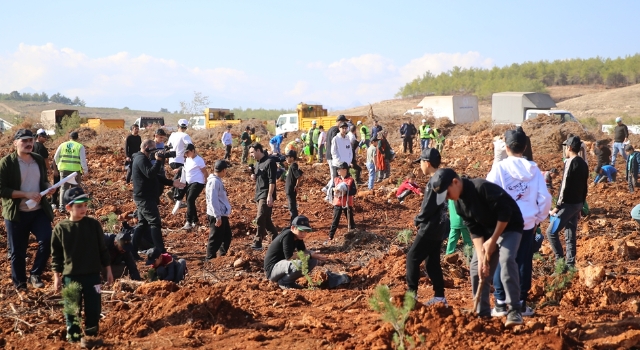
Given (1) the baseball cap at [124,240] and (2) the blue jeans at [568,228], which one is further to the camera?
(2) the blue jeans at [568,228]

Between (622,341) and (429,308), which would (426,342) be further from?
(622,341)

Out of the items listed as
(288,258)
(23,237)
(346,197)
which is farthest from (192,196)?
(23,237)

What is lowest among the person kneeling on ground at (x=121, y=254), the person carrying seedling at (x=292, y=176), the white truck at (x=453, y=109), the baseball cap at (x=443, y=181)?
the person kneeling on ground at (x=121, y=254)

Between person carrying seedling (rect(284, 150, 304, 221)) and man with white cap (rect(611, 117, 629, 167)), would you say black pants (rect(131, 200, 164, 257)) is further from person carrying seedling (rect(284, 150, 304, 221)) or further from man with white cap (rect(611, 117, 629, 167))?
man with white cap (rect(611, 117, 629, 167))

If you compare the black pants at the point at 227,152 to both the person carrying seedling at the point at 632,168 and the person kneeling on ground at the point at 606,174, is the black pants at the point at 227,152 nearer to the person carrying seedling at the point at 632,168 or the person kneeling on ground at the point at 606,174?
the person kneeling on ground at the point at 606,174

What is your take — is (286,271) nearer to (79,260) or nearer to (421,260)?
(421,260)

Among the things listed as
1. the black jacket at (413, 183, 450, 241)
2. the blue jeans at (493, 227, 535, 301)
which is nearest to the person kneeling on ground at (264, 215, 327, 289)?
the black jacket at (413, 183, 450, 241)

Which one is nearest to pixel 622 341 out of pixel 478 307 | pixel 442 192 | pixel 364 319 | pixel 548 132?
pixel 478 307

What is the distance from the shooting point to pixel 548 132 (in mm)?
26297

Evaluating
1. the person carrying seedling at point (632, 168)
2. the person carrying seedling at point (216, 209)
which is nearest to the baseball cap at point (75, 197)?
the person carrying seedling at point (216, 209)

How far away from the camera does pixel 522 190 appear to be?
5.94 m

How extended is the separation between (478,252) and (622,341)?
1218 mm

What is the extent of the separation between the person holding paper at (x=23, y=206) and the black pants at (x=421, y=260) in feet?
12.7

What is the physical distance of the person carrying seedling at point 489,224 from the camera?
5.32m
